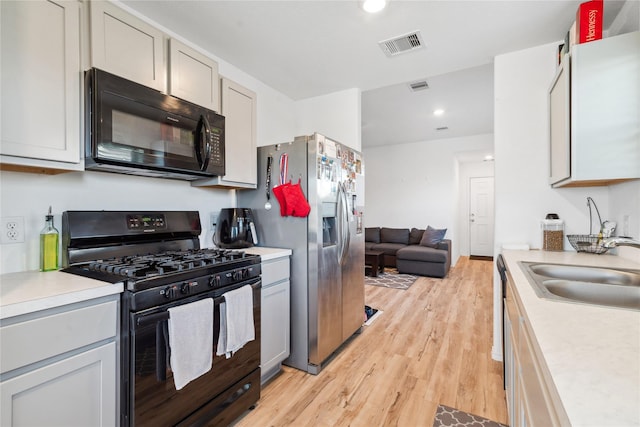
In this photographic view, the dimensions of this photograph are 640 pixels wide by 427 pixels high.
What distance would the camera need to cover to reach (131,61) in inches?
64.6

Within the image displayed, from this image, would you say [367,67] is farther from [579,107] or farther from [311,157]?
[579,107]

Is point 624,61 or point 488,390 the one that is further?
point 488,390

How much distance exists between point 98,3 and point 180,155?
0.82m

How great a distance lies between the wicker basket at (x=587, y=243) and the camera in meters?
2.00

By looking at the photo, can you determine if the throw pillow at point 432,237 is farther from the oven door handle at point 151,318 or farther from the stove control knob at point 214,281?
the oven door handle at point 151,318

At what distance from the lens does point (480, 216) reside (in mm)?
7602

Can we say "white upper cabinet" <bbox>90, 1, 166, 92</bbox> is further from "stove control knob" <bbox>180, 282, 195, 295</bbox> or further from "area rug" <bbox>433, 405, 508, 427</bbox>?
"area rug" <bbox>433, 405, 508, 427</bbox>

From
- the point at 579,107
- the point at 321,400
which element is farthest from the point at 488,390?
the point at 579,107

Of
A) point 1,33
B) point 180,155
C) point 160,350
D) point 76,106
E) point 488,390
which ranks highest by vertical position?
point 1,33

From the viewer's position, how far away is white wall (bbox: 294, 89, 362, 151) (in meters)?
3.23

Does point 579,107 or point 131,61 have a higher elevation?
point 131,61

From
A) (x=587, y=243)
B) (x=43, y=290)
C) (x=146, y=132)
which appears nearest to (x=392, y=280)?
(x=587, y=243)

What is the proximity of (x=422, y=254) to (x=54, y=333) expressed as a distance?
517 centimetres

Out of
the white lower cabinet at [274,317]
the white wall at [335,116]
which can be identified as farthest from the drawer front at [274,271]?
the white wall at [335,116]
